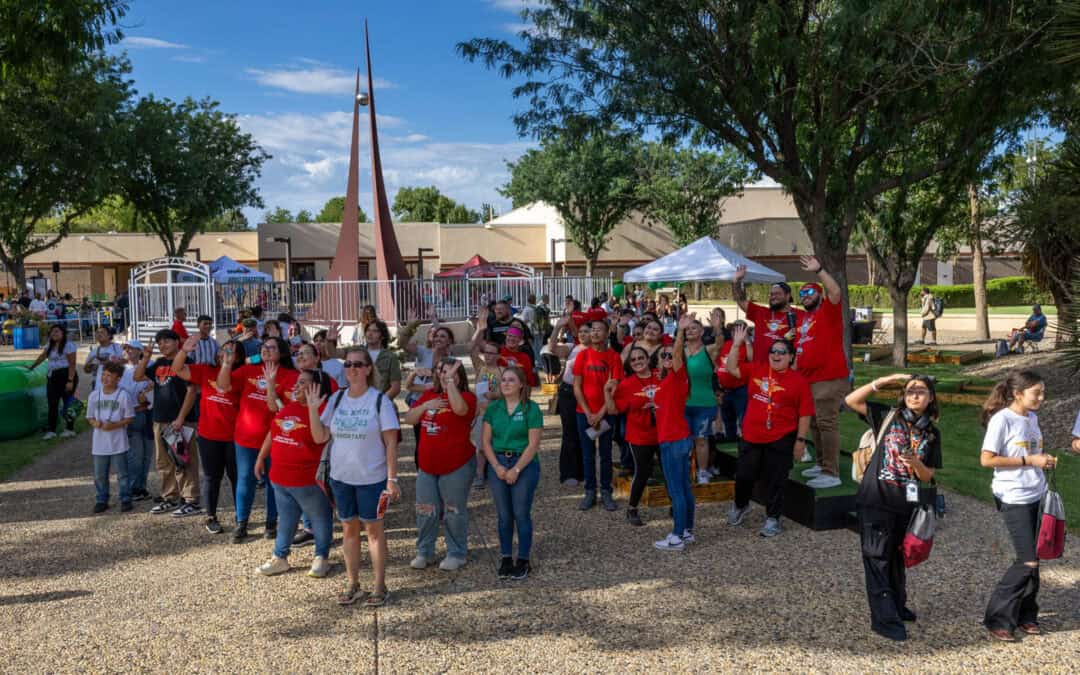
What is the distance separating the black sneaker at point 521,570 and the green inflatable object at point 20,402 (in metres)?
9.08

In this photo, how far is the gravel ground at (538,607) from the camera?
4641 mm

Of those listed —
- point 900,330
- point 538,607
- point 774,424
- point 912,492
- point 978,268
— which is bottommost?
point 538,607

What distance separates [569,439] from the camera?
849 cm

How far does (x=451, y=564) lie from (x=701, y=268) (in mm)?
8814

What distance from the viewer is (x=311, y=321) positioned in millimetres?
22625

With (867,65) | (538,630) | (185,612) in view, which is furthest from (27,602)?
(867,65)

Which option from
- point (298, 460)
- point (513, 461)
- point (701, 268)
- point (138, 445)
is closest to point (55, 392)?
point (138, 445)

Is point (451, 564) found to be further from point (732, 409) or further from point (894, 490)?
point (732, 409)

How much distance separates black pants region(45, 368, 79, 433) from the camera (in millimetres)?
11469

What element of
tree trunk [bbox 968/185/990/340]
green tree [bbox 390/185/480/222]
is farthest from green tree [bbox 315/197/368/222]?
tree trunk [bbox 968/185/990/340]

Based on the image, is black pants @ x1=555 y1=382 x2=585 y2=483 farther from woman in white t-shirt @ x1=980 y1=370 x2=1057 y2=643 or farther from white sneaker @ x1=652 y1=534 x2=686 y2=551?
woman in white t-shirt @ x1=980 y1=370 x2=1057 y2=643

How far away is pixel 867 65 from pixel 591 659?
956cm

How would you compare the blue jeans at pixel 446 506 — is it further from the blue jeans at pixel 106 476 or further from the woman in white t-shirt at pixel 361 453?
the blue jeans at pixel 106 476

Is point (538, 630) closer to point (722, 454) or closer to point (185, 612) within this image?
point (185, 612)
